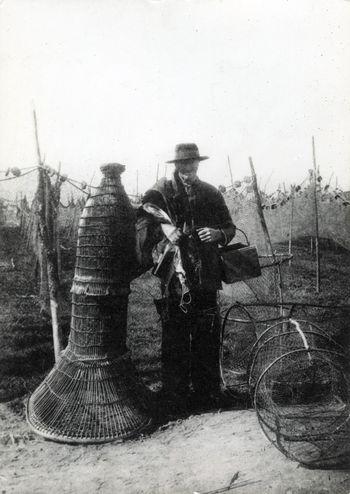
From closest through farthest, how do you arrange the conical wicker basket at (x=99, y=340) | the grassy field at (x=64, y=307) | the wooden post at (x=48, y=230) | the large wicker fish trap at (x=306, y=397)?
the large wicker fish trap at (x=306, y=397) → the conical wicker basket at (x=99, y=340) → the wooden post at (x=48, y=230) → the grassy field at (x=64, y=307)

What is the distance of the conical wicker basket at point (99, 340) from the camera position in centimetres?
410

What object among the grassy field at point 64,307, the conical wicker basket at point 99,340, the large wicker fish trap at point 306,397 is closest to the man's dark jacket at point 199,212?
the conical wicker basket at point 99,340

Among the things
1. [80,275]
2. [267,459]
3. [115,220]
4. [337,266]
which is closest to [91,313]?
[80,275]

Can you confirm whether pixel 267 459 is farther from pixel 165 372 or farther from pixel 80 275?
pixel 80 275

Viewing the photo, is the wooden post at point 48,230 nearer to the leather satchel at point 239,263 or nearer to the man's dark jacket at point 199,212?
the man's dark jacket at point 199,212

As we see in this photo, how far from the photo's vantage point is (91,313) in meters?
4.19

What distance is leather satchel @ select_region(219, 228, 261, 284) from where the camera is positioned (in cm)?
452

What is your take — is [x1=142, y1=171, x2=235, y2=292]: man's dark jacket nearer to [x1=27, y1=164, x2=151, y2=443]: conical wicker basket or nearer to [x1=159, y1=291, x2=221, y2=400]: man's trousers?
[x1=159, y1=291, x2=221, y2=400]: man's trousers

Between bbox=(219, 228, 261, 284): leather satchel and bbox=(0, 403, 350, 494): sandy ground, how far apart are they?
1.46m

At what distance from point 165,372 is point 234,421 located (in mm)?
888

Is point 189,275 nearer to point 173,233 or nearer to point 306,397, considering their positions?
point 173,233

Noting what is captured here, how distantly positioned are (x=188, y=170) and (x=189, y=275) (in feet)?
3.70

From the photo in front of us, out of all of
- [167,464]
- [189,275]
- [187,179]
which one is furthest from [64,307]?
[167,464]

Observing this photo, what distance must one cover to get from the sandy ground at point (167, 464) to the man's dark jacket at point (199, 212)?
1472 millimetres
